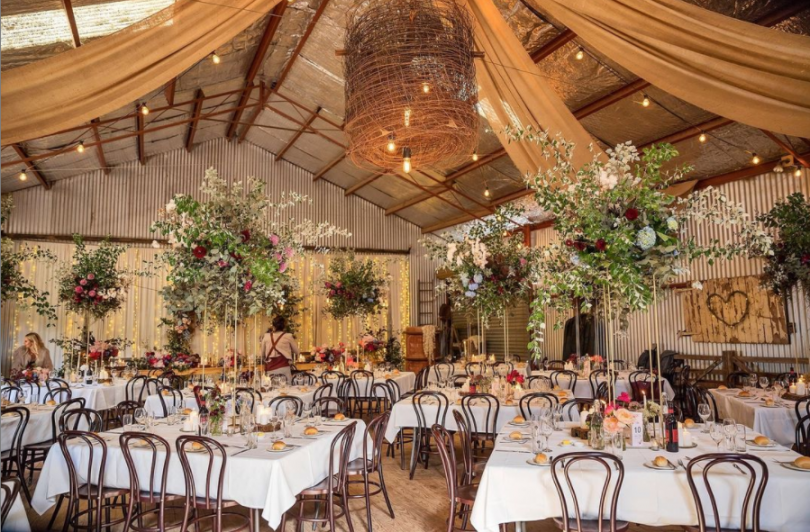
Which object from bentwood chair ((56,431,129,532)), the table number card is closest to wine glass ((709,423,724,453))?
the table number card

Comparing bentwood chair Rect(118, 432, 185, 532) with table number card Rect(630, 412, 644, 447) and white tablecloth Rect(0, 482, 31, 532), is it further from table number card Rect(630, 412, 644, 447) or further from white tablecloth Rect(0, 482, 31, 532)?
table number card Rect(630, 412, 644, 447)

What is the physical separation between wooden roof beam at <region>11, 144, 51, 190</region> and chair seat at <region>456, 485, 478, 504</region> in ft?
34.9

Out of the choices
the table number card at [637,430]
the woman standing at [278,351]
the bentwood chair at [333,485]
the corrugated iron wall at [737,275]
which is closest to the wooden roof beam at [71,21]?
the woman standing at [278,351]

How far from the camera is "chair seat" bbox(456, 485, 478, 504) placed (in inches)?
160

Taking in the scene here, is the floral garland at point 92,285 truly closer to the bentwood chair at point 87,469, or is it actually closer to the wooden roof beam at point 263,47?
the wooden roof beam at point 263,47

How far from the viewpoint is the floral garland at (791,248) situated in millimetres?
6961

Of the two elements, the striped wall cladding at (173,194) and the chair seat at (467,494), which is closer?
the chair seat at (467,494)

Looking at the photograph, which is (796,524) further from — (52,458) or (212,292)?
(52,458)

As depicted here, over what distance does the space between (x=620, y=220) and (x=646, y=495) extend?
1.66 m

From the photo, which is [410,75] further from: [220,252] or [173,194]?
[173,194]

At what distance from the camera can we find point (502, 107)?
4.05 meters

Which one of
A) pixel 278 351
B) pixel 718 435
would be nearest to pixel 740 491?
pixel 718 435

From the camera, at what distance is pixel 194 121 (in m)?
14.5

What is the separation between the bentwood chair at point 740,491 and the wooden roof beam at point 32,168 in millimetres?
11989
